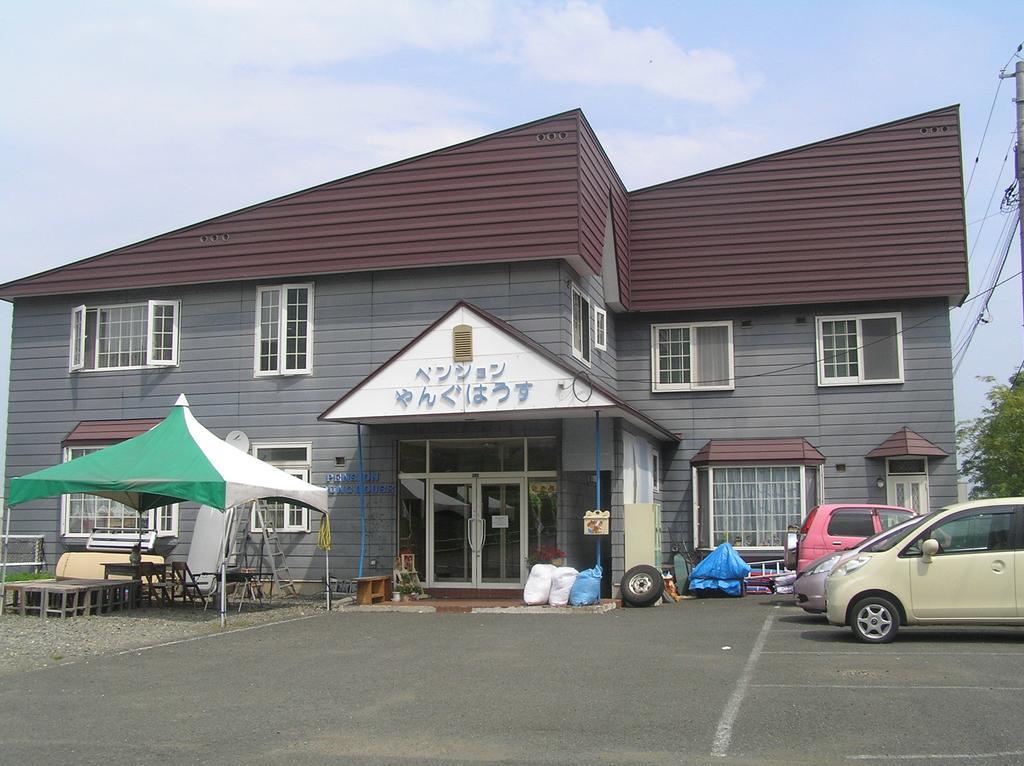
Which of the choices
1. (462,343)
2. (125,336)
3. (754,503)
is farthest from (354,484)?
(754,503)

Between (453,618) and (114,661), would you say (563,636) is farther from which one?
(114,661)

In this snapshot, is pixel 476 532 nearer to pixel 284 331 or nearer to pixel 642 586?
pixel 642 586

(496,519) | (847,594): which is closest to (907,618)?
(847,594)

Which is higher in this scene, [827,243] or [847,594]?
[827,243]

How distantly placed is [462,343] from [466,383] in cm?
64

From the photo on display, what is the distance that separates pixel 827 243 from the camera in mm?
21359

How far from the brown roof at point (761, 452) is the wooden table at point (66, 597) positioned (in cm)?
1106

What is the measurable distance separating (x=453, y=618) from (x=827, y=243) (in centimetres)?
1103

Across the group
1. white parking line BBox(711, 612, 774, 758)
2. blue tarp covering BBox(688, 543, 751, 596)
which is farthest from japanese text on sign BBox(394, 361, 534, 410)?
white parking line BBox(711, 612, 774, 758)

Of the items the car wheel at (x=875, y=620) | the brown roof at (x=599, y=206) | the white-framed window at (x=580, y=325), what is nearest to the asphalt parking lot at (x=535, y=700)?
the car wheel at (x=875, y=620)

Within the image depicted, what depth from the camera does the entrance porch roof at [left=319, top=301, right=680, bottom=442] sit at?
16109mm

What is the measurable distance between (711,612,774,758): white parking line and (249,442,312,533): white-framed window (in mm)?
10087

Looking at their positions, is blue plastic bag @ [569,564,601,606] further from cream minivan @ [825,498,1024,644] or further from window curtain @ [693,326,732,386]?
window curtain @ [693,326,732,386]

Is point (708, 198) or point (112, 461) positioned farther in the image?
point (708, 198)
